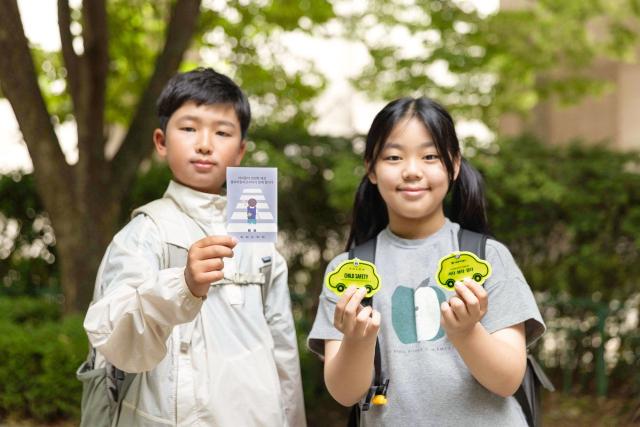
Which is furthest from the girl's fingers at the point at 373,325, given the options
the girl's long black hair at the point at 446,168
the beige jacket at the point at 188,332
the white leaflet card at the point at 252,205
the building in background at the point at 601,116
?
the building in background at the point at 601,116

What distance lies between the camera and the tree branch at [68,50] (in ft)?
14.9

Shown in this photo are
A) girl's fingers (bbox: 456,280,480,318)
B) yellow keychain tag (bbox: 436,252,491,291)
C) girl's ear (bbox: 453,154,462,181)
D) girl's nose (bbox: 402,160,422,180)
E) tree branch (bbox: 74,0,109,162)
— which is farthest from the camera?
tree branch (bbox: 74,0,109,162)

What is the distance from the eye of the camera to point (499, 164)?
15.0 feet

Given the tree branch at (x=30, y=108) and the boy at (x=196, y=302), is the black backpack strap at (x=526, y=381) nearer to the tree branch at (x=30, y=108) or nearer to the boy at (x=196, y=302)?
the boy at (x=196, y=302)

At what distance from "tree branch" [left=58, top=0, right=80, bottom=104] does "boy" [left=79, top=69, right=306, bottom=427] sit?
9.77 feet

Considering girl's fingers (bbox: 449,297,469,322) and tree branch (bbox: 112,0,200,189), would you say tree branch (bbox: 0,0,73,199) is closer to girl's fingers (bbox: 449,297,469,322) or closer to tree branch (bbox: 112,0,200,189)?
tree branch (bbox: 112,0,200,189)

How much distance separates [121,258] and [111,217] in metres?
2.97

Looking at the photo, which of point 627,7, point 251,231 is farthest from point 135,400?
point 627,7

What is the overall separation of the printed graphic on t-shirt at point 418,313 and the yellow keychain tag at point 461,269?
0.61 ft

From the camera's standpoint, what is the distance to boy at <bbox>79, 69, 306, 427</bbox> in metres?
1.58

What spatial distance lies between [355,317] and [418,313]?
13.2 inches

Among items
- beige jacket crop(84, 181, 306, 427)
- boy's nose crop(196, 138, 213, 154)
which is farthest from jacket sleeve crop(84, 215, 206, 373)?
boy's nose crop(196, 138, 213, 154)

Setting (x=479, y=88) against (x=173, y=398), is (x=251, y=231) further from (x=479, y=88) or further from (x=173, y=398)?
(x=479, y=88)

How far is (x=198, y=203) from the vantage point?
202 centimetres
